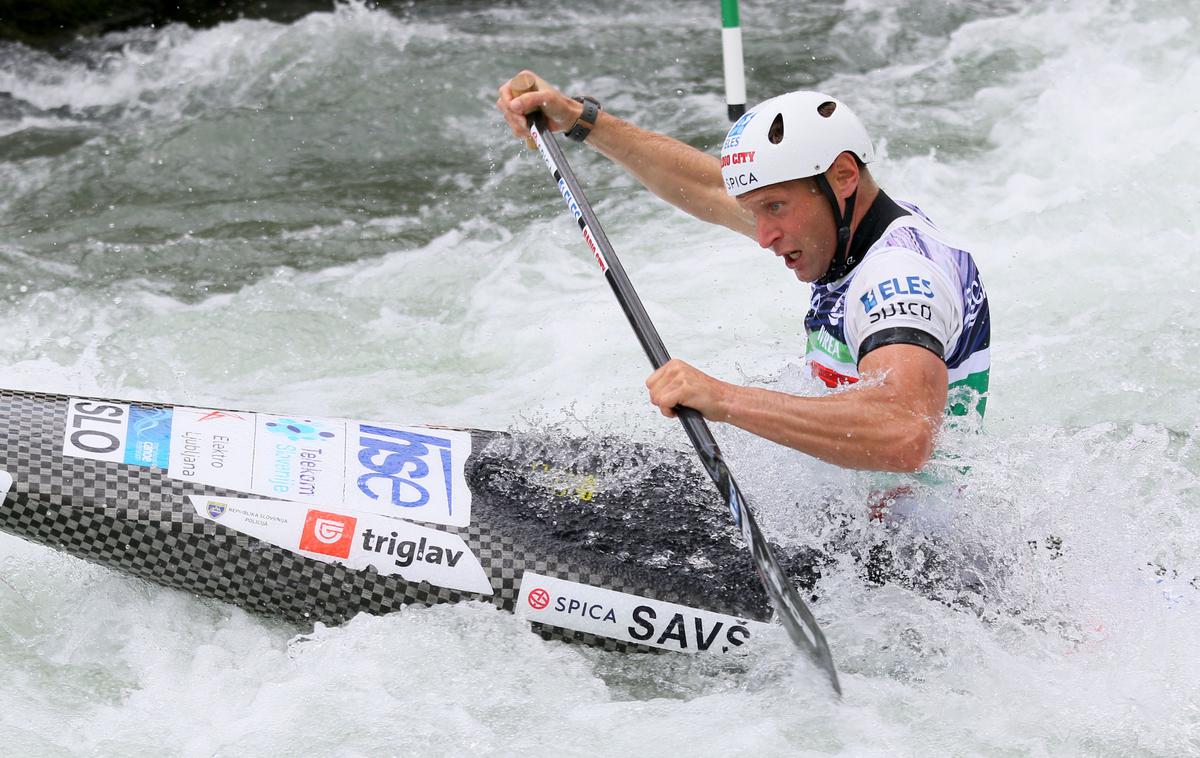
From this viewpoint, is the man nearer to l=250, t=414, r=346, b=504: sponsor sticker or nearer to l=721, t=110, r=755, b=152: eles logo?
l=721, t=110, r=755, b=152: eles logo

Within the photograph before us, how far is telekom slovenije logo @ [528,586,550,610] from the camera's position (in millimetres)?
3582

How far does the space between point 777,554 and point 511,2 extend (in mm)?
7519

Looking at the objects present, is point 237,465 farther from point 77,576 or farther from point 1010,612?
point 1010,612

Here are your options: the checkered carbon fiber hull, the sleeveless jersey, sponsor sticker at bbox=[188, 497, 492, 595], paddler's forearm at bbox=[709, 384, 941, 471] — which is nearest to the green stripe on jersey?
the sleeveless jersey

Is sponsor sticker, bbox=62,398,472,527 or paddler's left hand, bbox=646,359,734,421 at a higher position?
paddler's left hand, bbox=646,359,734,421

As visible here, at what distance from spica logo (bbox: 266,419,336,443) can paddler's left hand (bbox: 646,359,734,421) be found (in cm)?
116

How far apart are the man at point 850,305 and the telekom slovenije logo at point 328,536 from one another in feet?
3.33

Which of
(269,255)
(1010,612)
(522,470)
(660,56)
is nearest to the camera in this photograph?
(1010,612)

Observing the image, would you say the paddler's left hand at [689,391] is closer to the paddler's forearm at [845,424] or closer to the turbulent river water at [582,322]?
the paddler's forearm at [845,424]

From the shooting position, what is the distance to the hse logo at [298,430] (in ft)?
12.5

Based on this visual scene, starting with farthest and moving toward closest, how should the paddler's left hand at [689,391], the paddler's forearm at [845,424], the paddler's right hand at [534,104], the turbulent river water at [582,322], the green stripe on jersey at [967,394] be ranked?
the paddler's right hand at [534,104] → the turbulent river water at [582,322] → the green stripe on jersey at [967,394] → the paddler's left hand at [689,391] → the paddler's forearm at [845,424]

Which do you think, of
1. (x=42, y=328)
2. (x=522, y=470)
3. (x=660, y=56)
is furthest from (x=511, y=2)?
(x=522, y=470)

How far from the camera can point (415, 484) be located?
12.2ft

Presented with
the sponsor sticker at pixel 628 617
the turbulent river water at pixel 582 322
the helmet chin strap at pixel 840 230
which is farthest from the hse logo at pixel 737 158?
the sponsor sticker at pixel 628 617
